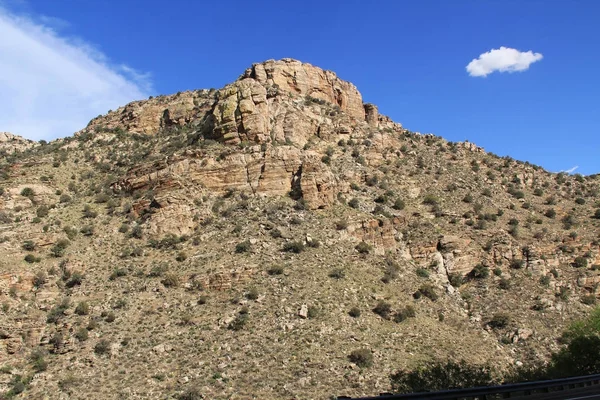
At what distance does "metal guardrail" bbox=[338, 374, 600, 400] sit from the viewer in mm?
9773

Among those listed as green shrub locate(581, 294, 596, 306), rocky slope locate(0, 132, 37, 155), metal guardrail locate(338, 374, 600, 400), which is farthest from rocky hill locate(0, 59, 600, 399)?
metal guardrail locate(338, 374, 600, 400)

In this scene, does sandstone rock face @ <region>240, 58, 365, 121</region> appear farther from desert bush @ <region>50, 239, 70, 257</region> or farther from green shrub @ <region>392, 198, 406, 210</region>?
desert bush @ <region>50, 239, 70, 257</region>

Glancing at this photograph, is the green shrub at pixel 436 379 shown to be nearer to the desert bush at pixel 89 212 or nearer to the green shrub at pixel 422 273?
the green shrub at pixel 422 273

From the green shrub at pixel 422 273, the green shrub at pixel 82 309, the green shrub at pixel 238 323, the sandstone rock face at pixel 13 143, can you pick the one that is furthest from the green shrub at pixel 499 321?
the sandstone rock face at pixel 13 143

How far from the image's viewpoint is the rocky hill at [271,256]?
84.7ft

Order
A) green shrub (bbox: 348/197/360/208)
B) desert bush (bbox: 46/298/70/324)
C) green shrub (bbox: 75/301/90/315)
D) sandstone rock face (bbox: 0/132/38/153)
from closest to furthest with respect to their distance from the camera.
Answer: desert bush (bbox: 46/298/70/324) < green shrub (bbox: 75/301/90/315) < green shrub (bbox: 348/197/360/208) < sandstone rock face (bbox: 0/132/38/153)

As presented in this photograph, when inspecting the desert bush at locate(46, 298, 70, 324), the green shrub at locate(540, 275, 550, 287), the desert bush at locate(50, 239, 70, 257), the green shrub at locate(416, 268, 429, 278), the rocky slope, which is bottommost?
the desert bush at locate(46, 298, 70, 324)

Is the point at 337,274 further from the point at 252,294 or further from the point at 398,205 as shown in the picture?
the point at 398,205

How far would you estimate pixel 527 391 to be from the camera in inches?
518

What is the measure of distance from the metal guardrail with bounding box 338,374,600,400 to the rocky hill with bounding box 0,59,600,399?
37.4ft

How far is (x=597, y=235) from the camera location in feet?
133

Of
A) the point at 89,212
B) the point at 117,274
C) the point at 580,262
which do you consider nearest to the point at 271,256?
the point at 117,274

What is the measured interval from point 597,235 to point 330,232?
24189 mm

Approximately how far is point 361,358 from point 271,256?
35.1ft
